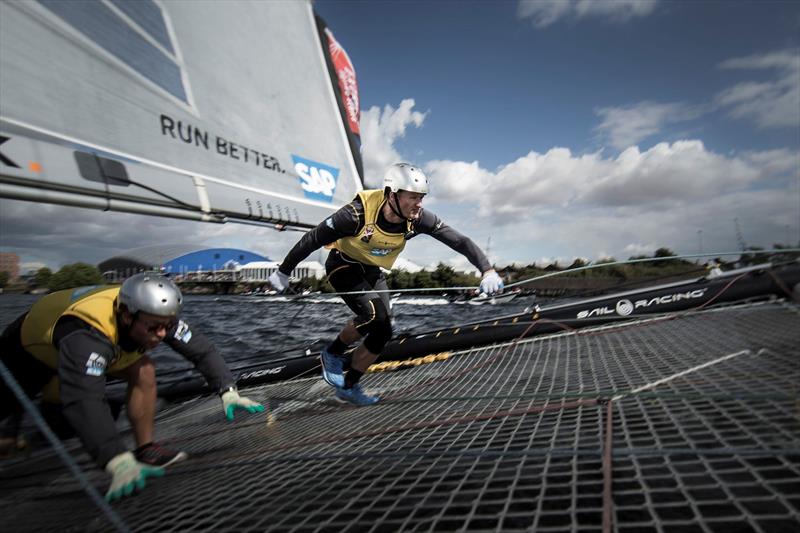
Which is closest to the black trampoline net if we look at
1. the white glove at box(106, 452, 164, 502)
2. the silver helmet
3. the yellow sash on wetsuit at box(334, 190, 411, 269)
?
the white glove at box(106, 452, 164, 502)

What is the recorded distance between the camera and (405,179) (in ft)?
10.0

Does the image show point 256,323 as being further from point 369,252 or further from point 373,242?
point 373,242

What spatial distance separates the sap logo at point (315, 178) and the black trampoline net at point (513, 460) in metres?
2.57

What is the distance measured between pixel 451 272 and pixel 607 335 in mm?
7581

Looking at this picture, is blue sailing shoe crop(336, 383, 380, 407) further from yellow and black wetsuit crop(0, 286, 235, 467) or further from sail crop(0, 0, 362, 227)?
sail crop(0, 0, 362, 227)

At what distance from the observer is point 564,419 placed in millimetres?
1968

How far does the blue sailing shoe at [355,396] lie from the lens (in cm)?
336

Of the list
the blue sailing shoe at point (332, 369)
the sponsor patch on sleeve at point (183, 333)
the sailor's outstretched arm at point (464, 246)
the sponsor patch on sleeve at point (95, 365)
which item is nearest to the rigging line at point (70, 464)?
the sponsor patch on sleeve at point (95, 365)

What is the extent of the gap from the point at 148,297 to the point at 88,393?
507 mm

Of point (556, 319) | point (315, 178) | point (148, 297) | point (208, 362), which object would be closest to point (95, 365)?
point (148, 297)

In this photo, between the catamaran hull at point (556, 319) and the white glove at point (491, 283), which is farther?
the catamaran hull at point (556, 319)

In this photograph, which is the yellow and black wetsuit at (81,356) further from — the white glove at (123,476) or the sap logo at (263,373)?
the sap logo at (263,373)

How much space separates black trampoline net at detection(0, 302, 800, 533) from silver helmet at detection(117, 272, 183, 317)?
0.85m

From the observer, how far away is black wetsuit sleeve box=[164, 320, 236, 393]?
8.38 ft
